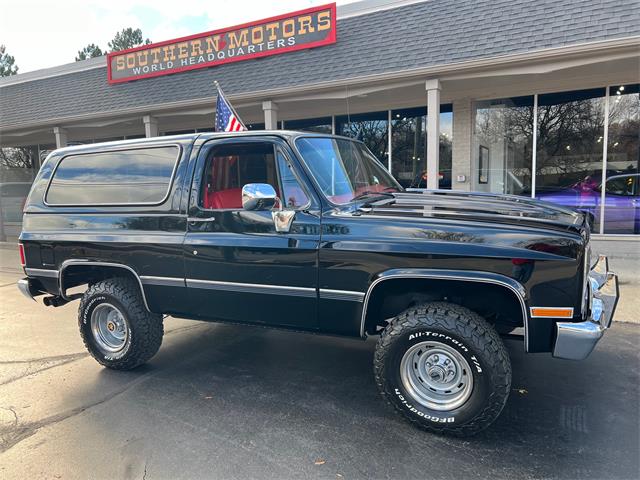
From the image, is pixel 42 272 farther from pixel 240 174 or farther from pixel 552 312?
pixel 552 312

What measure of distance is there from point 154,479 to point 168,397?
3.70ft

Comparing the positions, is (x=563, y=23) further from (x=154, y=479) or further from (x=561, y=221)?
(x=154, y=479)

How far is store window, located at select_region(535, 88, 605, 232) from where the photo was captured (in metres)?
8.98

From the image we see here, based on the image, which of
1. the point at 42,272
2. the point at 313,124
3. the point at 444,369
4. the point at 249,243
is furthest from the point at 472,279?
the point at 313,124

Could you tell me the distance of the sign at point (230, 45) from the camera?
987cm

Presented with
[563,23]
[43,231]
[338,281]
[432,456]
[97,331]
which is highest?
[563,23]

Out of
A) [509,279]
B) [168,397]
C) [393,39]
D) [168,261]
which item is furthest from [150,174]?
[393,39]

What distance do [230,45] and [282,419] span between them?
32.0ft

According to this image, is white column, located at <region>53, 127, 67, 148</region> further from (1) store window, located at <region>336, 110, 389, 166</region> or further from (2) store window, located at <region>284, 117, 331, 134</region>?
(1) store window, located at <region>336, 110, 389, 166</region>

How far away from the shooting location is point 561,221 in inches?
129

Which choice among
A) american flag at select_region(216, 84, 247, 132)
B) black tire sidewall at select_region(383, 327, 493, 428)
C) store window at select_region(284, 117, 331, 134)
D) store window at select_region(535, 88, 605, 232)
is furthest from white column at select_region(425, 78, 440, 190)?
black tire sidewall at select_region(383, 327, 493, 428)

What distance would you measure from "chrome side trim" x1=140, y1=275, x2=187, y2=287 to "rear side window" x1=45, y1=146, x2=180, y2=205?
66 cm

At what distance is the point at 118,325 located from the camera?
4.46m

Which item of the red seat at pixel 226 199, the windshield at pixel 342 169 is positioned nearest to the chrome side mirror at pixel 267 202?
the windshield at pixel 342 169
